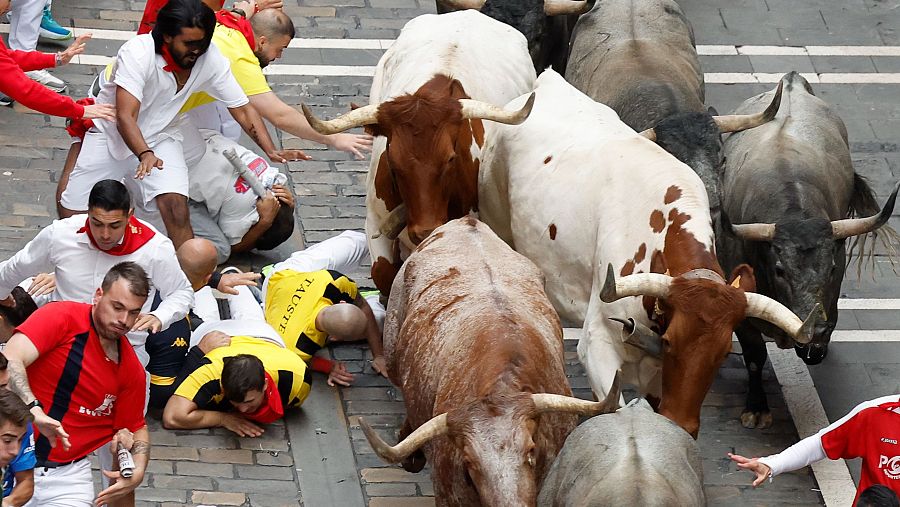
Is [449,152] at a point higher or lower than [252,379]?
higher

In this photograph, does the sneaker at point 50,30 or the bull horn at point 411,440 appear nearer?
the bull horn at point 411,440

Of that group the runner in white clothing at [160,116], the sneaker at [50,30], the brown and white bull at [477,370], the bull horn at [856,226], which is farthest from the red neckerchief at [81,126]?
the bull horn at [856,226]

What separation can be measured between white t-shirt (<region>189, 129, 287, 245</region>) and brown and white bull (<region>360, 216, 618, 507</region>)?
2.35m

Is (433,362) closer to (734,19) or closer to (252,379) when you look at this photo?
(252,379)

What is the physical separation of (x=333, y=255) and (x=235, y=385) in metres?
2.02

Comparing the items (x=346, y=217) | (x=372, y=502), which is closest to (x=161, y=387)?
(x=372, y=502)

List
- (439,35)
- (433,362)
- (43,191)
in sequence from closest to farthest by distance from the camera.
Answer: (433,362)
(439,35)
(43,191)

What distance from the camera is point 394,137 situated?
9.69 meters

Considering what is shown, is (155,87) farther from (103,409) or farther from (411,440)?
(411,440)

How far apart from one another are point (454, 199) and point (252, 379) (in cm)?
194

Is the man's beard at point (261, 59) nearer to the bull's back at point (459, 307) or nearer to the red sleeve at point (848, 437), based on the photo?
the bull's back at point (459, 307)

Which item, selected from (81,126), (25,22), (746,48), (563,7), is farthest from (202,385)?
(746,48)

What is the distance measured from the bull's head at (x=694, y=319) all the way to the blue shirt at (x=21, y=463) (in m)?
3.22

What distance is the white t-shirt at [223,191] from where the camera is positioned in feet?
37.0
